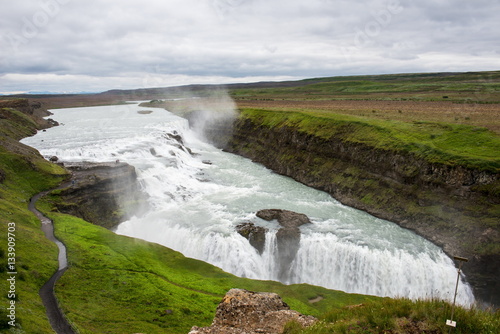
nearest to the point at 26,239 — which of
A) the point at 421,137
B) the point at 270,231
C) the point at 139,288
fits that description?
the point at 139,288

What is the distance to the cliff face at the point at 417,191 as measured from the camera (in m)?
28.9

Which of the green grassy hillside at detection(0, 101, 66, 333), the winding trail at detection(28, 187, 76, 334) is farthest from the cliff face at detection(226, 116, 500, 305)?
the green grassy hillside at detection(0, 101, 66, 333)

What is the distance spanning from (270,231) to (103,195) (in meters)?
19.9

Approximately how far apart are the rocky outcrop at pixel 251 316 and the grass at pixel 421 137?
95.2ft

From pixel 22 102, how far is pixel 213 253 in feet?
286

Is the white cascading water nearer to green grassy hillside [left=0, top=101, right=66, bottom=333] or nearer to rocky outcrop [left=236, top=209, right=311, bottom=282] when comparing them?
rocky outcrop [left=236, top=209, right=311, bottom=282]

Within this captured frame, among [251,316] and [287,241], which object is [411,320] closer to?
[251,316]

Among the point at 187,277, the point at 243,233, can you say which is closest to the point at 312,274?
the point at 243,233

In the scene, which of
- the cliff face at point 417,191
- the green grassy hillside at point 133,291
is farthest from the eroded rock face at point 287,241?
the cliff face at point 417,191

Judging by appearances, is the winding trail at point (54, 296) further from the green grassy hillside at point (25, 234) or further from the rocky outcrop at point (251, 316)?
the rocky outcrop at point (251, 316)

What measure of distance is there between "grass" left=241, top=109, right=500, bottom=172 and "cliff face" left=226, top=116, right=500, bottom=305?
853 millimetres

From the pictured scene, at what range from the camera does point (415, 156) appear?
38562mm

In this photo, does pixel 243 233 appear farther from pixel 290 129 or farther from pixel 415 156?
pixel 290 129

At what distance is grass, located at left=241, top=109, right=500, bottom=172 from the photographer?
35.1 meters
